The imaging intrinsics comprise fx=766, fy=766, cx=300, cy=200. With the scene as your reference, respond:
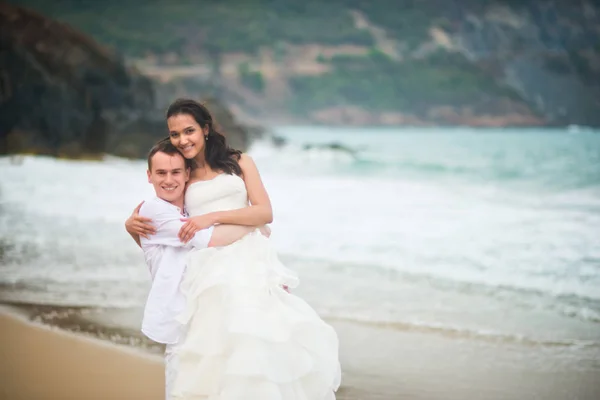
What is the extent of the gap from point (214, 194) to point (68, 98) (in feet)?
51.5

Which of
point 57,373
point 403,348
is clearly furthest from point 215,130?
point 403,348

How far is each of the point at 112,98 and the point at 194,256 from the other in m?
16.0

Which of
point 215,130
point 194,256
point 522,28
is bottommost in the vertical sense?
point 194,256

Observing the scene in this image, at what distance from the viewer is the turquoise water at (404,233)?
522cm

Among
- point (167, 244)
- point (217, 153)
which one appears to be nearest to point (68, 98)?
point (217, 153)

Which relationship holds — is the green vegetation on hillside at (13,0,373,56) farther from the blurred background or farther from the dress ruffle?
the dress ruffle

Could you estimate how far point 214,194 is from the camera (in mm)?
2689

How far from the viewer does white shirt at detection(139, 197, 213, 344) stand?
8.45 feet

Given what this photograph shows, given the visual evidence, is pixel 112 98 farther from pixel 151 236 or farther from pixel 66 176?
pixel 151 236

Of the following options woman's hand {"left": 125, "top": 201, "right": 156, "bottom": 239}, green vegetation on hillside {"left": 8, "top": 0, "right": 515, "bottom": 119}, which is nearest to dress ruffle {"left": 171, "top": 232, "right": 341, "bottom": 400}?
woman's hand {"left": 125, "top": 201, "right": 156, "bottom": 239}

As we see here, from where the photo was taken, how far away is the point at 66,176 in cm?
1367

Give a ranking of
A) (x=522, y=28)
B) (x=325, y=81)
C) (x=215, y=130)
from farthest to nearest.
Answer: (x=325, y=81), (x=522, y=28), (x=215, y=130)

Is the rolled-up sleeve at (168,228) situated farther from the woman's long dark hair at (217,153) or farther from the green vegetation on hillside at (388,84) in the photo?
the green vegetation on hillside at (388,84)

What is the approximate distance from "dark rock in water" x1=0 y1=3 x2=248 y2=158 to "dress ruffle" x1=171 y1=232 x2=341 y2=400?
47.6ft
